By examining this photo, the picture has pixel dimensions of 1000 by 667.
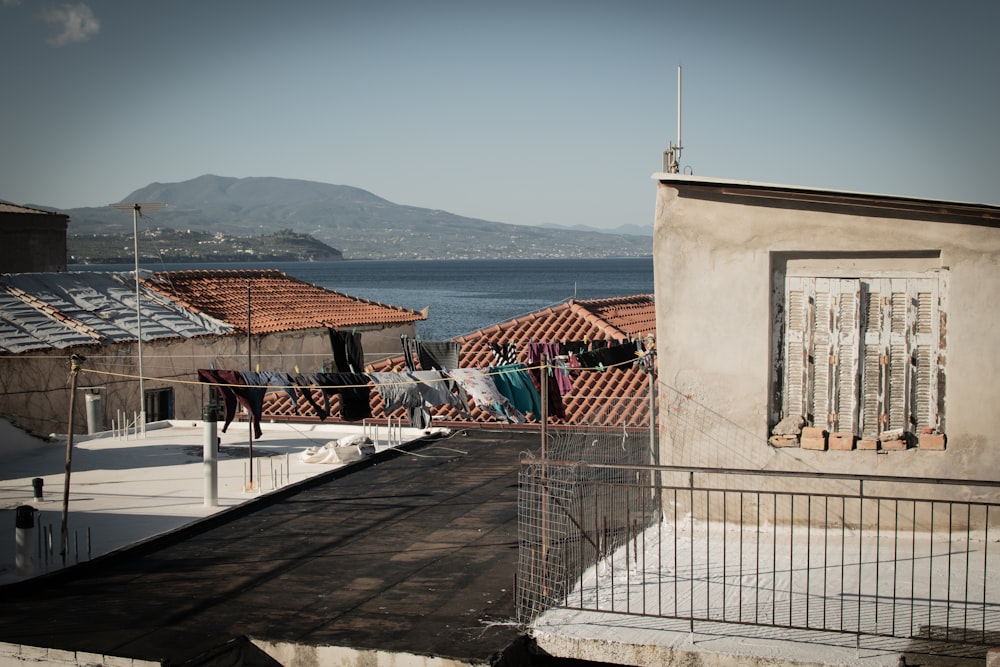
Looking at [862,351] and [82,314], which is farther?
[82,314]

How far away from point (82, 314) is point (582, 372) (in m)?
15.0

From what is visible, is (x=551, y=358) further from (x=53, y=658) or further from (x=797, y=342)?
(x=53, y=658)

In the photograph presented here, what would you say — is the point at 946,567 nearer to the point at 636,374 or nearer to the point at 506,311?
the point at 636,374

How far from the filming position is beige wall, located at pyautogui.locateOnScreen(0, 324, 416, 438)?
2484 cm

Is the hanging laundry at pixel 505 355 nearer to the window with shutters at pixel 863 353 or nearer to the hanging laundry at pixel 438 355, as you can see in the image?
the hanging laundry at pixel 438 355

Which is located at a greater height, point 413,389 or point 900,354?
point 900,354

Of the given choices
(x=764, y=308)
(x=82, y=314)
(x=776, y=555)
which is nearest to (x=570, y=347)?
(x=764, y=308)

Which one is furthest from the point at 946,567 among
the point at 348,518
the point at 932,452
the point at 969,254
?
the point at 348,518

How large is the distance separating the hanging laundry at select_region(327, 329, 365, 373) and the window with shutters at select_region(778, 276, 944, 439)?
9.94 meters

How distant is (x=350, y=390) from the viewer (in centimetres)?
1814

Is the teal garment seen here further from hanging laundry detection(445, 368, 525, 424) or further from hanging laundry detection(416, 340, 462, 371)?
hanging laundry detection(416, 340, 462, 371)

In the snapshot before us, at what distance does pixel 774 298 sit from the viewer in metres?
11.8

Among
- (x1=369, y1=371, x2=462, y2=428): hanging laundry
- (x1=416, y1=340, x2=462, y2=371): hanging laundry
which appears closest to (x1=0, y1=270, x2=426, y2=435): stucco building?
(x1=416, y1=340, x2=462, y2=371): hanging laundry

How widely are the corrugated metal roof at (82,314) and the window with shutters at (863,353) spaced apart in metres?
20.0
